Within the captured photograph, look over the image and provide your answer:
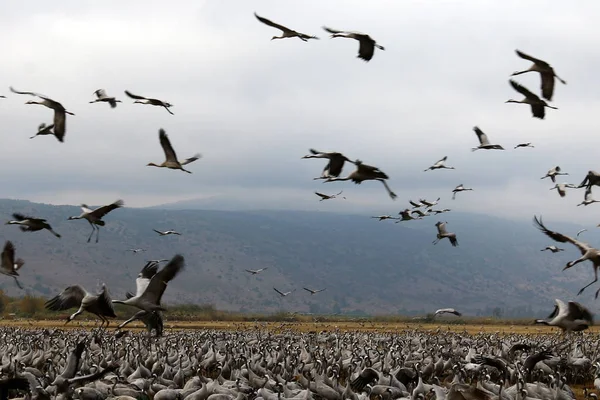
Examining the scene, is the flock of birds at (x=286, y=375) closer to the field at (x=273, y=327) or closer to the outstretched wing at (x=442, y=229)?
the outstretched wing at (x=442, y=229)

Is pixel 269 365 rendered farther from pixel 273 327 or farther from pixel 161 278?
pixel 273 327

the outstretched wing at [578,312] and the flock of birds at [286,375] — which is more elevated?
the outstretched wing at [578,312]

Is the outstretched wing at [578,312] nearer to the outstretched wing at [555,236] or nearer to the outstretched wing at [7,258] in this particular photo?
the outstretched wing at [555,236]

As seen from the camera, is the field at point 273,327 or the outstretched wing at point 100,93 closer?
the outstretched wing at point 100,93

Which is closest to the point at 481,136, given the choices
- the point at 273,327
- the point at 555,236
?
the point at 555,236

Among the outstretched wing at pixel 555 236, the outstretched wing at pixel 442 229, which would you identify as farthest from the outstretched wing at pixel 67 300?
the outstretched wing at pixel 442 229

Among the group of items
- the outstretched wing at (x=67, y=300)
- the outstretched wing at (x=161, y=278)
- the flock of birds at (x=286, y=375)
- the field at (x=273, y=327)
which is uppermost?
the outstretched wing at (x=161, y=278)

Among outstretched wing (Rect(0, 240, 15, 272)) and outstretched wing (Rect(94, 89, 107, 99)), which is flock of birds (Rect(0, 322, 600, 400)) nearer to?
outstretched wing (Rect(0, 240, 15, 272))

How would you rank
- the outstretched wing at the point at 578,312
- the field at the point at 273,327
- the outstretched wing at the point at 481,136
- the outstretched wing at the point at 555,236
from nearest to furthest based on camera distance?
the outstretched wing at the point at 555,236 < the outstretched wing at the point at 578,312 < the outstretched wing at the point at 481,136 < the field at the point at 273,327

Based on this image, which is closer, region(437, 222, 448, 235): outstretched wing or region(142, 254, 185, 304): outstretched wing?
region(142, 254, 185, 304): outstretched wing

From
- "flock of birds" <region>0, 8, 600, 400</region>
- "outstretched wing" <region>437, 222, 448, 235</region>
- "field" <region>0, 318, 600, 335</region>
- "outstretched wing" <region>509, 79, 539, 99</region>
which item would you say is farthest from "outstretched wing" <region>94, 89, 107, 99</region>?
"field" <region>0, 318, 600, 335</region>

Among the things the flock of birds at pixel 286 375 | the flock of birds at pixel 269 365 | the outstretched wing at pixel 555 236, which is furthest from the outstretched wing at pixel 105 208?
the outstretched wing at pixel 555 236

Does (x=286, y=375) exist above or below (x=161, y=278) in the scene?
below

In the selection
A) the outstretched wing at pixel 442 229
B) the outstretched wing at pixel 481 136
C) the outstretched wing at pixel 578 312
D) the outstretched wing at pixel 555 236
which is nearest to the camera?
the outstretched wing at pixel 555 236
